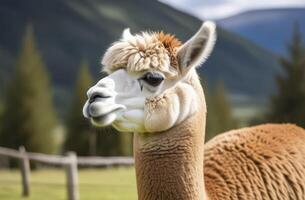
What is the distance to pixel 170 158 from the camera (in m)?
4.68

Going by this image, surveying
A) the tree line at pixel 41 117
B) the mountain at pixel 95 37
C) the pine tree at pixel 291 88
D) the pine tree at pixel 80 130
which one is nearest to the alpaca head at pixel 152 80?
the pine tree at pixel 291 88

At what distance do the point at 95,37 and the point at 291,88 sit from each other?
133382mm

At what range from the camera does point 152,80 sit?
181 inches

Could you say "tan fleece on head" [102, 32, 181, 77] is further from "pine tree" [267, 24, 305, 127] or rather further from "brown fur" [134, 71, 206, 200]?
"pine tree" [267, 24, 305, 127]

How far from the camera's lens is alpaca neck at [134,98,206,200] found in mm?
4668

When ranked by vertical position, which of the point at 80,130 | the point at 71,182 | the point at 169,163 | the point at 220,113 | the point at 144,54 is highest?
the point at 220,113

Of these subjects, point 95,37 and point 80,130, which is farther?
point 95,37

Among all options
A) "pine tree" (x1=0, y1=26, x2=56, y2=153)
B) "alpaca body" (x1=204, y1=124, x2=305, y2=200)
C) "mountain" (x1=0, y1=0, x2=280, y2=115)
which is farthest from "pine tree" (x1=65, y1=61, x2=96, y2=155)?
"mountain" (x1=0, y1=0, x2=280, y2=115)

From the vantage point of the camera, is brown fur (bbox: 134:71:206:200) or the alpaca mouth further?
brown fur (bbox: 134:71:206:200)

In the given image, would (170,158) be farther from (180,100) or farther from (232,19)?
(232,19)

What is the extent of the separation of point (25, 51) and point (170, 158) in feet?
121

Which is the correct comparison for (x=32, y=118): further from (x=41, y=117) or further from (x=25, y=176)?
(x=25, y=176)

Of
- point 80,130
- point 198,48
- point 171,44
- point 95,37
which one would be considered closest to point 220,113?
point 80,130

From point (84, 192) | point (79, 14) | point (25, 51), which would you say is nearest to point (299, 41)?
point (25, 51)
